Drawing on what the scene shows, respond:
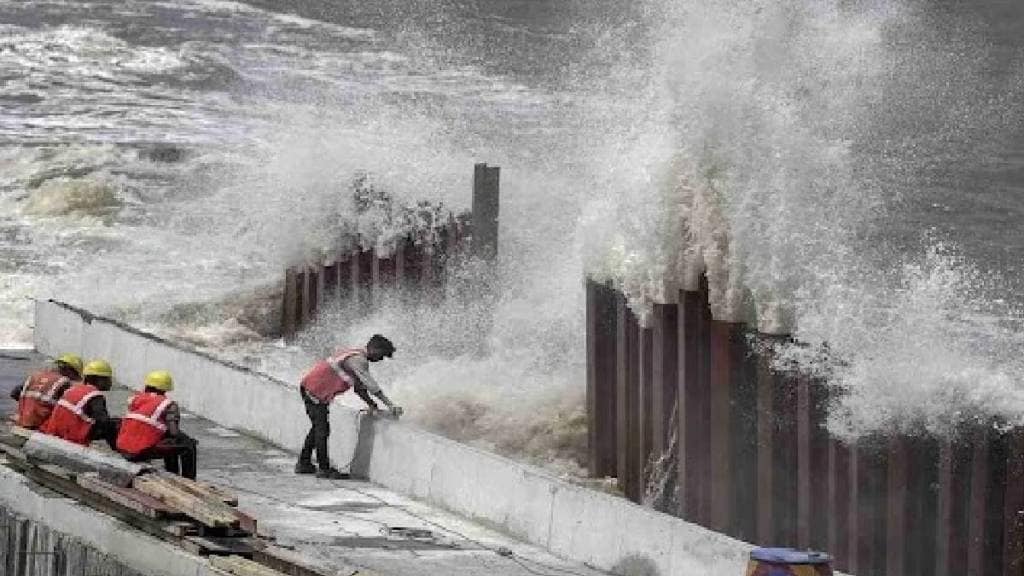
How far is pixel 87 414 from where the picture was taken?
1809cm

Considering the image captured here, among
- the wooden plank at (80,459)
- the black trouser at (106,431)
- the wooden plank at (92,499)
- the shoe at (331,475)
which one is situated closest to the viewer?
the wooden plank at (92,499)

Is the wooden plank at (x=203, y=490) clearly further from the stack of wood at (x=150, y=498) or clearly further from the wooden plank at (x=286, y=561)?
the wooden plank at (x=286, y=561)

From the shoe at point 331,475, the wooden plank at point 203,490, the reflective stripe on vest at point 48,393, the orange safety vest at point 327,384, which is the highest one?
the orange safety vest at point 327,384

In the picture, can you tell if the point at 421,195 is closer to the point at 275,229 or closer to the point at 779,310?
the point at 275,229

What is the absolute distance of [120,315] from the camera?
31516 millimetres

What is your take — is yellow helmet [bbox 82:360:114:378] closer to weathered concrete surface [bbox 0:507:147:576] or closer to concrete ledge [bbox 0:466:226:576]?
concrete ledge [bbox 0:466:226:576]

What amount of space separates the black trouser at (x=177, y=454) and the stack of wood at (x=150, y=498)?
0.94ft

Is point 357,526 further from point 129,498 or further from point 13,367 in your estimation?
point 13,367

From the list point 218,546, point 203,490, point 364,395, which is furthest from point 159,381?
point 218,546

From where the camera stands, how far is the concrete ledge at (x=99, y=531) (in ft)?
49.5

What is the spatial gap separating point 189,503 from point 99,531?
1.94 feet

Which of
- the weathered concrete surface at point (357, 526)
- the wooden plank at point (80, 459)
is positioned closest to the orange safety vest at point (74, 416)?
the wooden plank at point (80, 459)

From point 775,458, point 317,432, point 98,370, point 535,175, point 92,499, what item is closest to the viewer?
point 92,499

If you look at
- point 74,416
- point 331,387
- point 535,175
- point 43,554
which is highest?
point 535,175
